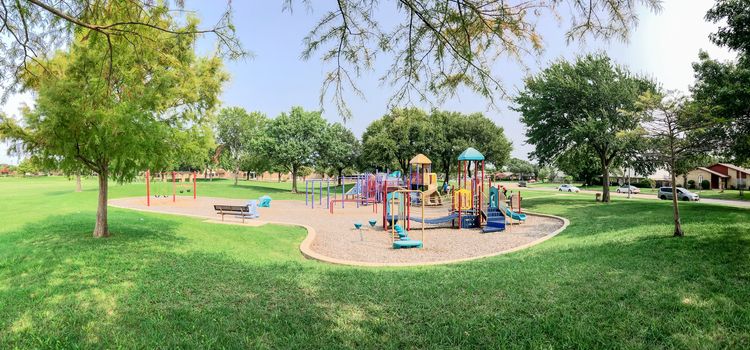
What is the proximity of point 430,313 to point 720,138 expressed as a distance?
41.8ft

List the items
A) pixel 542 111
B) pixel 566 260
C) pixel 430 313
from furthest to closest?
pixel 542 111
pixel 566 260
pixel 430 313

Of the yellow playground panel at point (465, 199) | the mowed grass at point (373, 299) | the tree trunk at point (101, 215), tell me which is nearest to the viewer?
the mowed grass at point (373, 299)

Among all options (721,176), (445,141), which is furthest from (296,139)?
(721,176)

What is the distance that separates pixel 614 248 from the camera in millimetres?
8195

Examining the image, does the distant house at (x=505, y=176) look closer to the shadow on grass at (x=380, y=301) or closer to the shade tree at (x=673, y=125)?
the shade tree at (x=673, y=125)

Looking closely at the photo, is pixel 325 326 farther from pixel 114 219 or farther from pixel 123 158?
pixel 114 219

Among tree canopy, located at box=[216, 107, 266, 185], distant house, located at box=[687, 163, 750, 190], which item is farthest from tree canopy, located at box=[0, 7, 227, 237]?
distant house, located at box=[687, 163, 750, 190]

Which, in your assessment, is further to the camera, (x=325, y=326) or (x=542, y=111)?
(x=542, y=111)

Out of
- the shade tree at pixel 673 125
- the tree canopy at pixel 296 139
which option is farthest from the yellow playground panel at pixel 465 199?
the tree canopy at pixel 296 139

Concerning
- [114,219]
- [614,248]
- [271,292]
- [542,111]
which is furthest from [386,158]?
[271,292]

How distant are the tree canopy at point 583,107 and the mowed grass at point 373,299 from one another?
16.5 m

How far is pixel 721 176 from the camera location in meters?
52.0

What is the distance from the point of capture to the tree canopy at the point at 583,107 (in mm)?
23562

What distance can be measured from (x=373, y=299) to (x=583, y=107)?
2467cm
